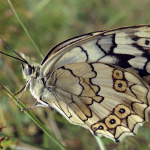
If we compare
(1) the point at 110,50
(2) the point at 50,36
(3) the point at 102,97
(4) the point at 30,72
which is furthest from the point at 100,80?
(2) the point at 50,36

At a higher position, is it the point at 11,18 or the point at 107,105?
the point at 11,18

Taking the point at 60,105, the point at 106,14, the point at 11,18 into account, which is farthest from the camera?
the point at 106,14

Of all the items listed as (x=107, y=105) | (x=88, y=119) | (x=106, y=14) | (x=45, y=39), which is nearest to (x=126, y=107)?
(x=107, y=105)

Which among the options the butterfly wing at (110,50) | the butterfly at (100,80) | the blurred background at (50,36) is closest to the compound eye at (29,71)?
the butterfly at (100,80)

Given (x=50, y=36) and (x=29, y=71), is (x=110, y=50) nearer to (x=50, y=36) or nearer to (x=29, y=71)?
(x=29, y=71)

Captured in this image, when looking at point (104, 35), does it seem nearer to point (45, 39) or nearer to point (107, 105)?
point (107, 105)
